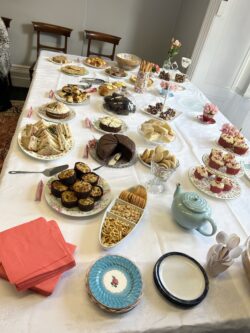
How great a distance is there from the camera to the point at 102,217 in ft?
2.71

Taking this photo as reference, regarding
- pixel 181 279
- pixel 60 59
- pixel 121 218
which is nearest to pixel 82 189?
pixel 121 218

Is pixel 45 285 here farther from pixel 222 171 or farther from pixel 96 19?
pixel 96 19

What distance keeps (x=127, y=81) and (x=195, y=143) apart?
2.82 feet

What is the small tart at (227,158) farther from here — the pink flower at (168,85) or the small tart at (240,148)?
the pink flower at (168,85)

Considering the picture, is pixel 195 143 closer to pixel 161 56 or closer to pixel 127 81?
pixel 127 81

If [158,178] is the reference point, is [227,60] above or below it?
above

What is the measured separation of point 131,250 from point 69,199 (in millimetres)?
248

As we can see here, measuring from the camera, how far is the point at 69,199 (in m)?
0.81

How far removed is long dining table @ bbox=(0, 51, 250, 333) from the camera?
1.87ft

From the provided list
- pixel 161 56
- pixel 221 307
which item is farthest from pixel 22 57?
pixel 221 307

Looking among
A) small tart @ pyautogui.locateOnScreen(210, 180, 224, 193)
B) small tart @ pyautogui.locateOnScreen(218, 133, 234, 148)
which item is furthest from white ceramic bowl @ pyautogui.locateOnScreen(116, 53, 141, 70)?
small tart @ pyautogui.locateOnScreen(210, 180, 224, 193)

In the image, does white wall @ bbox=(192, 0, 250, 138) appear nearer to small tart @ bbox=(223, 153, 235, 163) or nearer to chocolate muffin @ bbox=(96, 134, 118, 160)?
small tart @ bbox=(223, 153, 235, 163)

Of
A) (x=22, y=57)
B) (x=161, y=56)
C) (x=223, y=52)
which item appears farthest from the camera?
(x=161, y=56)

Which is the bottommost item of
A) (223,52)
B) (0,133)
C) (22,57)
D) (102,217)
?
(0,133)
